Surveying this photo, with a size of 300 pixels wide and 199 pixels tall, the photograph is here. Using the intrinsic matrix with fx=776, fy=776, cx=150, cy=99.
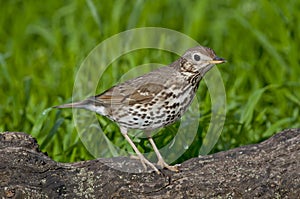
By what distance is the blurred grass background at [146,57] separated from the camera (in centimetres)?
661

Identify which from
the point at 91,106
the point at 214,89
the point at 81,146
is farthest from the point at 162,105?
the point at 214,89

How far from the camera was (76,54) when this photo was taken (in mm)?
8641

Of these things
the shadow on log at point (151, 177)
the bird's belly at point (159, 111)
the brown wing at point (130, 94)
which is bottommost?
the shadow on log at point (151, 177)

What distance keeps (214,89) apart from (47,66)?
2419mm

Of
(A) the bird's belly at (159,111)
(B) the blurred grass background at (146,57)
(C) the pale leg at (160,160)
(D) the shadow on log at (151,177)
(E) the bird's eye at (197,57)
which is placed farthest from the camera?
(B) the blurred grass background at (146,57)

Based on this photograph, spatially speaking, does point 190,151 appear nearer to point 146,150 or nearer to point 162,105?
point 146,150

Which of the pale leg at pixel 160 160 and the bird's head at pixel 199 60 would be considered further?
the bird's head at pixel 199 60

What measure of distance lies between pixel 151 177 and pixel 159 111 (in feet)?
1.90

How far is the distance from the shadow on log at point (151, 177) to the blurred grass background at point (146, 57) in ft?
3.70

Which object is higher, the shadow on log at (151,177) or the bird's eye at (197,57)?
the bird's eye at (197,57)

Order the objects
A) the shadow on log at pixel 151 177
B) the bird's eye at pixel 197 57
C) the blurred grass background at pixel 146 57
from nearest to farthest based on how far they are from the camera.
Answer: the shadow on log at pixel 151 177
the bird's eye at pixel 197 57
the blurred grass background at pixel 146 57

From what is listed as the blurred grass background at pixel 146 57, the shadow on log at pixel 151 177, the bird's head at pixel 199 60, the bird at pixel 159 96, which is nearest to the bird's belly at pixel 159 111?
the bird at pixel 159 96

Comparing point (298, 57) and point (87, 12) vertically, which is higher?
point (87, 12)

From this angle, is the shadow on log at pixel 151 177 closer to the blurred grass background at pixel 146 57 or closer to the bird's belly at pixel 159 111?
the bird's belly at pixel 159 111
